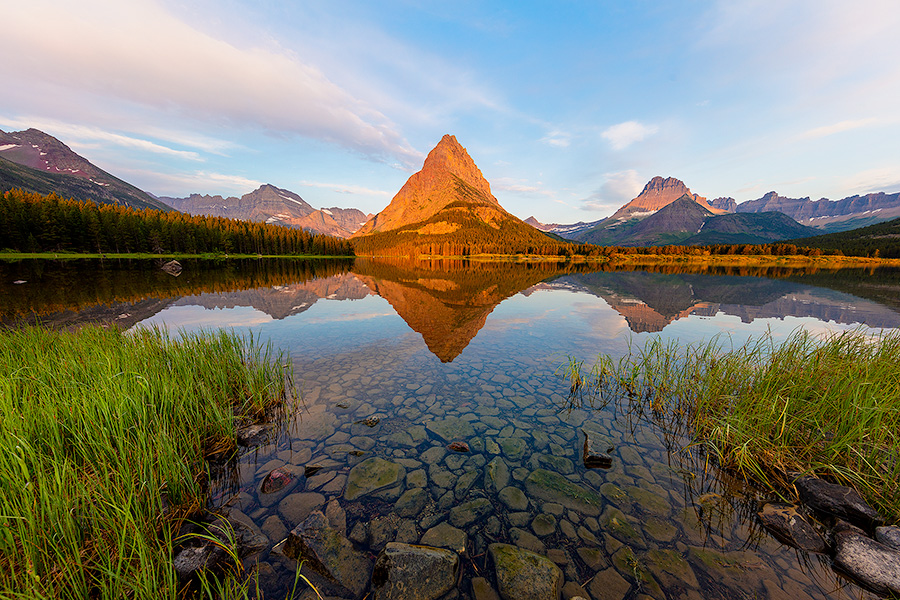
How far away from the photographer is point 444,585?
16.8 feet

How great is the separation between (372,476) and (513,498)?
3.65 meters

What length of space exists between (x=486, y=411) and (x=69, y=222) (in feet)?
402

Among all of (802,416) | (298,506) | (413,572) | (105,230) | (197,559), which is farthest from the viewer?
(105,230)

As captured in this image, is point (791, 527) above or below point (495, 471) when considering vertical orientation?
above

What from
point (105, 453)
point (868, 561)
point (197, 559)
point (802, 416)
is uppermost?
point (105, 453)

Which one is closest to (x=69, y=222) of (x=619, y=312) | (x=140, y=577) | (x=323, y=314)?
(x=323, y=314)

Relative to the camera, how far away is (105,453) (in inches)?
248

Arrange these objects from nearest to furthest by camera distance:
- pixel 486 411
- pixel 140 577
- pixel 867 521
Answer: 1. pixel 140 577
2. pixel 867 521
3. pixel 486 411

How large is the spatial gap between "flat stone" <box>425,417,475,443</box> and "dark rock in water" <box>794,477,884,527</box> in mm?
8002

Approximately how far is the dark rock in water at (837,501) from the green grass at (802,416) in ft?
Answer: 0.91

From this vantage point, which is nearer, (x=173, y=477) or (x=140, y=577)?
(x=140, y=577)

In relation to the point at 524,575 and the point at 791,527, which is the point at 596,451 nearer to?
the point at 791,527

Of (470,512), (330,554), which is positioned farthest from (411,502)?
(330,554)

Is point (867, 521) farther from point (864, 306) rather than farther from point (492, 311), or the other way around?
point (864, 306)
